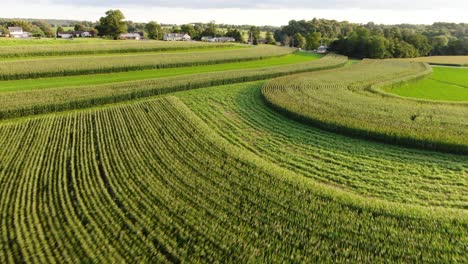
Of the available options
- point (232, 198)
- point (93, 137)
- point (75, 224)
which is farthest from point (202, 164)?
point (93, 137)

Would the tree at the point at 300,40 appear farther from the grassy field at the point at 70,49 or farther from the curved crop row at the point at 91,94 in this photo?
the curved crop row at the point at 91,94

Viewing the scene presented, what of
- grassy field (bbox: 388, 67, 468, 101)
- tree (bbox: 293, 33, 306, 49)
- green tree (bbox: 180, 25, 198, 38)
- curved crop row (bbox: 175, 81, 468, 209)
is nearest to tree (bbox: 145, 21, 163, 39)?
green tree (bbox: 180, 25, 198, 38)

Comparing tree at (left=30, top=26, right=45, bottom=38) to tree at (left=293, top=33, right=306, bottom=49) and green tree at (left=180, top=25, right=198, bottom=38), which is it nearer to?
green tree at (left=180, top=25, right=198, bottom=38)

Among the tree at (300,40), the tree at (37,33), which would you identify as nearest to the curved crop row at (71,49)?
the tree at (300,40)

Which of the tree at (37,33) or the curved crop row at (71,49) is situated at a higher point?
the tree at (37,33)

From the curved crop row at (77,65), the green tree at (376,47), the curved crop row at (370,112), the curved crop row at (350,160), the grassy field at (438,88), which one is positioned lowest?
the curved crop row at (350,160)

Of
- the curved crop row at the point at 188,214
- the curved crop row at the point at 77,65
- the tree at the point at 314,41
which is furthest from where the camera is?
the tree at the point at 314,41

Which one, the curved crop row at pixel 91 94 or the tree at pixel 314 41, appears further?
the tree at pixel 314 41

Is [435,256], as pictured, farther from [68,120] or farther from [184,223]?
[68,120]
